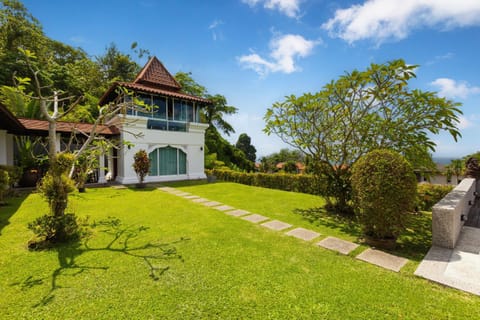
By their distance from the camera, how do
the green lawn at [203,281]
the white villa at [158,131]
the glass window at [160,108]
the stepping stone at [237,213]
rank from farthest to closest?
the glass window at [160,108] → the white villa at [158,131] → the stepping stone at [237,213] → the green lawn at [203,281]

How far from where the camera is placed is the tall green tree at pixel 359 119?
5469 mm

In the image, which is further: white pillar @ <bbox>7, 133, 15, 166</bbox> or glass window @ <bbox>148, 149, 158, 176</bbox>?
glass window @ <bbox>148, 149, 158, 176</bbox>

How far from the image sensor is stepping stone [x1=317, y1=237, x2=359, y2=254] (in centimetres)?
437

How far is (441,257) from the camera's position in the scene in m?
3.84

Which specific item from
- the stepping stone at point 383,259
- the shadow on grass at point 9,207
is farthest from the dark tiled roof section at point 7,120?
the stepping stone at point 383,259

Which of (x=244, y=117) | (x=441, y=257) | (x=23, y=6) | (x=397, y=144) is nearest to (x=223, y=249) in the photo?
(x=441, y=257)

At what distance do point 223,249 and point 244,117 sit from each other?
27777mm

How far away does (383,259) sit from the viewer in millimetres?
3926

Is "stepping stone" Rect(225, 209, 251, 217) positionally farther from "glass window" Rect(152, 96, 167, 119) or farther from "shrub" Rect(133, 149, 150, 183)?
"glass window" Rect(152, 96, 167, 119)

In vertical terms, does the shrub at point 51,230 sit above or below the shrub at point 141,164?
below

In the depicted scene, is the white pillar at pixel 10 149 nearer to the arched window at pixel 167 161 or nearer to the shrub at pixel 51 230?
the arched window at pixel 167 161

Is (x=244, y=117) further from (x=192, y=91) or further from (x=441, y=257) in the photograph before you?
(x=441, y=257)

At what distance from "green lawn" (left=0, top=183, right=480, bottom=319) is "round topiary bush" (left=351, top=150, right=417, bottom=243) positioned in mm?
904

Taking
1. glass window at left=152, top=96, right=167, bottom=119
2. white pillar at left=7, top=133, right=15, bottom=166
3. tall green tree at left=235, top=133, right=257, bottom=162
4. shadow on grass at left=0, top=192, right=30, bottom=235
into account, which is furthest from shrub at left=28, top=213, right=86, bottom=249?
tall green tree at left=235, top=133, right=257, bottom=162
